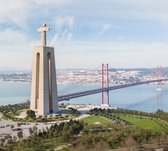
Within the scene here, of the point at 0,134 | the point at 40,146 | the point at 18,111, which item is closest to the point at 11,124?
the point at 0,134

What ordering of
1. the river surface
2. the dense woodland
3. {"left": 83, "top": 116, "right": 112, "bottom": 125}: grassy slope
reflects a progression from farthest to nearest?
the river surface < {"left": 83, "top": 116, "right": 112, "bottom": 125}: grassy slope < the dense woodland

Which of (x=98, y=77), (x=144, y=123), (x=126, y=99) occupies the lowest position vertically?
(x=126, y=99)

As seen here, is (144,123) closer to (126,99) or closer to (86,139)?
(86,139)

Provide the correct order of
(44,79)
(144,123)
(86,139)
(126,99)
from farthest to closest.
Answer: (126,99) < (44,79) < (144,123) < (86,139)

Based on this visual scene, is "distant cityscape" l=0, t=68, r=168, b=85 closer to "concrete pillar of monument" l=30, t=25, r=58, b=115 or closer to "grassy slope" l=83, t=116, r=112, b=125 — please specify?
"concrete pillar of monument" l=30, t=25, r=58, b=115

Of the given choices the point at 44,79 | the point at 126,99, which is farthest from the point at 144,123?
the point at 126,99

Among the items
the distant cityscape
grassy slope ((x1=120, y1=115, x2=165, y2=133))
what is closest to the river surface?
the distant cityscape
